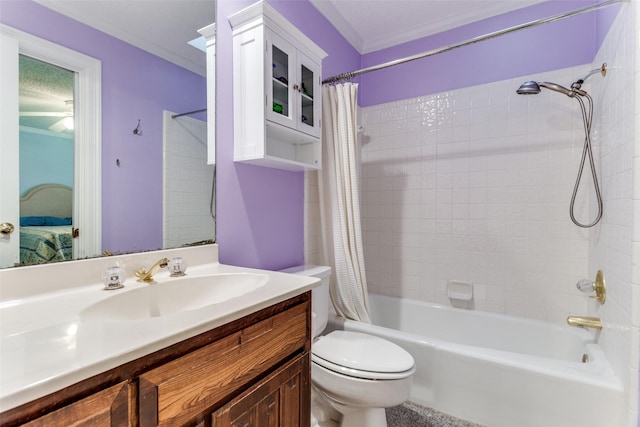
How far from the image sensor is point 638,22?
1.04m

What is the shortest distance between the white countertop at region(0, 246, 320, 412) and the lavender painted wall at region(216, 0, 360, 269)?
0.58 m

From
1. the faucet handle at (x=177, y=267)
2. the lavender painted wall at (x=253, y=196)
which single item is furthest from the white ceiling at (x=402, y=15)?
the faucet handle at (x=177, y=267)

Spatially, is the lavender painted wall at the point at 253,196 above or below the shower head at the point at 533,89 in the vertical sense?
below

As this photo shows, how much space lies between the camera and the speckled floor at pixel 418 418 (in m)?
1.43

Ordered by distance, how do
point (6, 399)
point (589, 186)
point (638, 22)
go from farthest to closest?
point (589, 186) → point (638, 22) → point (6, 399)

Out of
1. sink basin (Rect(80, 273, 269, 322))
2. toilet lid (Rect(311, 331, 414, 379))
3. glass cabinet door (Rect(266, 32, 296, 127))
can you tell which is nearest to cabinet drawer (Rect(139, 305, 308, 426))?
sink basin (Rect(80, 273, 269, 322))

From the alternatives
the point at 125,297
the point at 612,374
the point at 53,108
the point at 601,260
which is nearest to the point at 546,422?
the point at 612,374

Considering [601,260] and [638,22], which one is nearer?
[638,22]

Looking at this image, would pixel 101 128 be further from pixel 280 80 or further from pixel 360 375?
pixel 360 375

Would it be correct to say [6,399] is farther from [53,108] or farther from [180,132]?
[180,132]

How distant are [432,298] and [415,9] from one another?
1.98 m

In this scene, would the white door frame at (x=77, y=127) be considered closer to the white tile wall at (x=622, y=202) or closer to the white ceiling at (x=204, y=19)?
the white ceiling at (x=204, y=19)

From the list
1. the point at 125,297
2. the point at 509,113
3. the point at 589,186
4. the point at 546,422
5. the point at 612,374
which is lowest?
the point at 546,422

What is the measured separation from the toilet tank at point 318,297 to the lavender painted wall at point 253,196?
0.15 m
